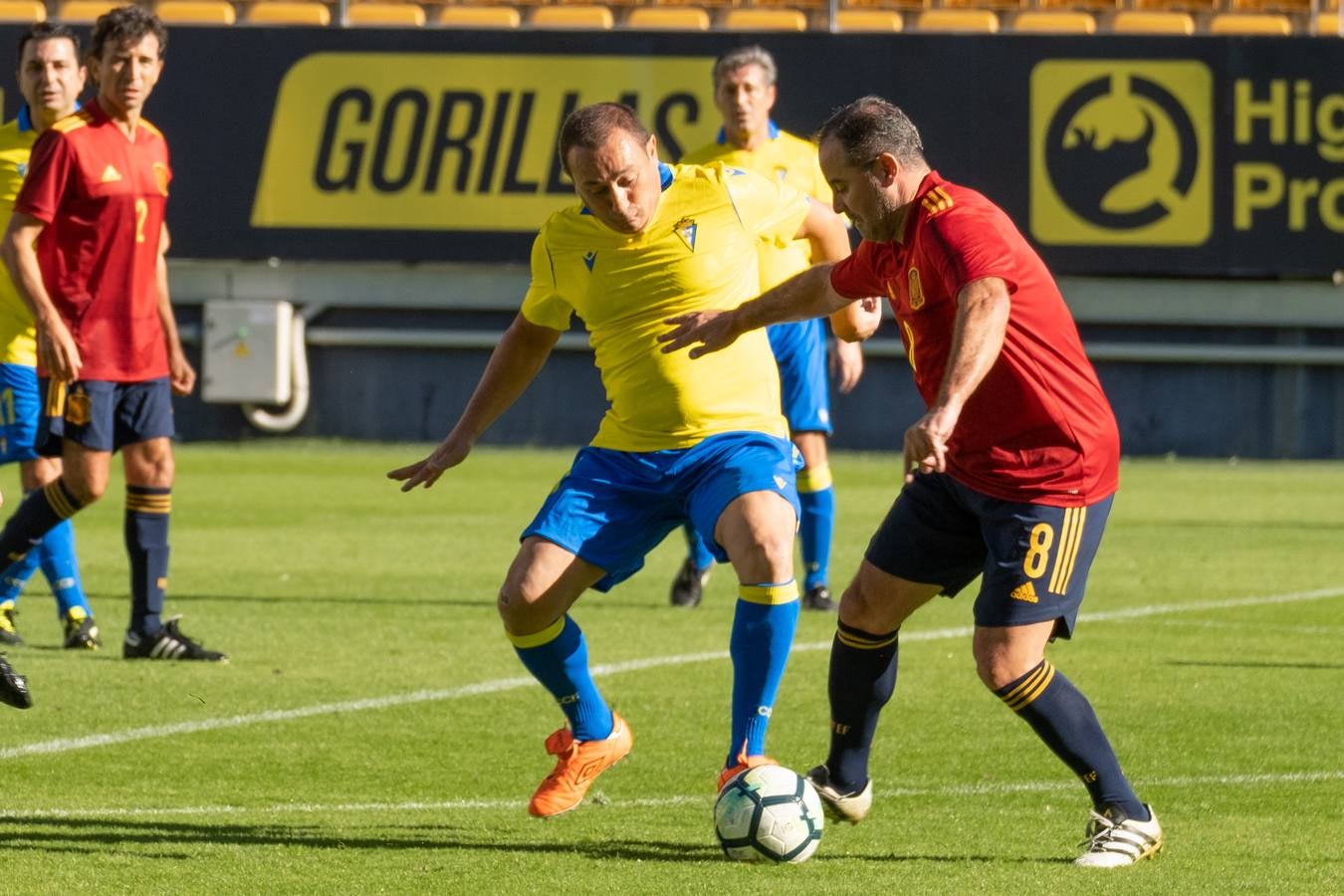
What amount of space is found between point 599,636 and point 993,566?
4.07m

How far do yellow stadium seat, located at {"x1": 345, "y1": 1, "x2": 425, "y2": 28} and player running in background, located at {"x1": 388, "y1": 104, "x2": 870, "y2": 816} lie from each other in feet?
44.9

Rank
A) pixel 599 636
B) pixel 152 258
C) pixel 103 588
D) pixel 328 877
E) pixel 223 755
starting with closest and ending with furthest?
pixel 328 877 → pixel 223 755 → pixel 152 258 → pixel 599 636 → pixel 103 588

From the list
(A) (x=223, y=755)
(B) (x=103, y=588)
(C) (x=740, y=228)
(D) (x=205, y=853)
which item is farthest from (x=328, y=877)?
(B) (x=103, y=588)

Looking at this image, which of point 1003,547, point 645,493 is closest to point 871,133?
point 1003,547

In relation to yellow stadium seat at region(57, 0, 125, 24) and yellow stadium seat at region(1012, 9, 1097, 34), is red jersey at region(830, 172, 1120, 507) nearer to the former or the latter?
yellow stadium seat at region(1012, 9, 1097, 34)

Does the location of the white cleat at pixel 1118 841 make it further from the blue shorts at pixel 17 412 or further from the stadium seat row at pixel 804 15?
the stadium seat row at pixel 804 15

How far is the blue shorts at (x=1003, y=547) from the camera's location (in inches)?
195

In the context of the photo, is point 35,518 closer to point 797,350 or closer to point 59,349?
point 59,349

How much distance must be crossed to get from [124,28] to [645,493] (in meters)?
3.12

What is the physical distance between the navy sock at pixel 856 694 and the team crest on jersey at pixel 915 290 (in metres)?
0.86

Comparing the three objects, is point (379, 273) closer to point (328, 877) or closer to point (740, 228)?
point (740, 228)

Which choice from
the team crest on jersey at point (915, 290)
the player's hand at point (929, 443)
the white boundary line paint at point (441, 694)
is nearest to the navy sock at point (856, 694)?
the team crest on jersey at point (915, 290)

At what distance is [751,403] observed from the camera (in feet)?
19.3

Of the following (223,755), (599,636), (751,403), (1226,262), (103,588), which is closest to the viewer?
(751,403)
